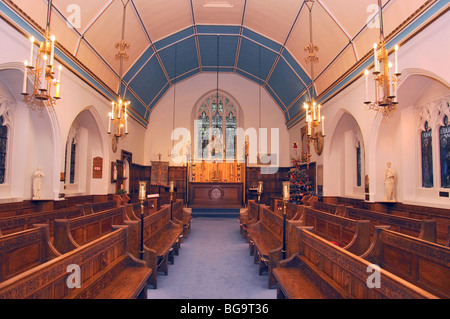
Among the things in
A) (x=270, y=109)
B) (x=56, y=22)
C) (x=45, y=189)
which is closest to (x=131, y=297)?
(x=45, y=189)

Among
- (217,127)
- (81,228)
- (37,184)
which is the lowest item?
(81,228)

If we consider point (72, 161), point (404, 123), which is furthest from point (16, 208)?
point (404, 123)

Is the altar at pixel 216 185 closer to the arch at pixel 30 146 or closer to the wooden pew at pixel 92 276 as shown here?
the arch at pixel 30 146

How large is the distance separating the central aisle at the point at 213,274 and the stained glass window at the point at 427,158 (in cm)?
480

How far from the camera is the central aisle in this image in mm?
4414

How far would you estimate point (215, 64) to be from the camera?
53.4ft

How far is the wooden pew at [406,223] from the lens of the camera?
13.4ft

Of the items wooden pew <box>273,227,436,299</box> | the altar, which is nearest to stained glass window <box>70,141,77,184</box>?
the altar

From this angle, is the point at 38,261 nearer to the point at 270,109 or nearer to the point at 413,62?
the point at 413,62

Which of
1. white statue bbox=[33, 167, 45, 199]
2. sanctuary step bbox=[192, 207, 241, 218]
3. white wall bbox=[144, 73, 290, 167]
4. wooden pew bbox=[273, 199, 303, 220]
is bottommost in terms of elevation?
sanctuary step bbox=[192, 207, 241, 218]

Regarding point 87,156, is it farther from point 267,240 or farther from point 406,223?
point 406,223

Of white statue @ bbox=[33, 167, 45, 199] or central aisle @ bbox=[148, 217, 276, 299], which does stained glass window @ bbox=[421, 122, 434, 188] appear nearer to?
central aisle @ bbox=[148, 217, 276, 299]

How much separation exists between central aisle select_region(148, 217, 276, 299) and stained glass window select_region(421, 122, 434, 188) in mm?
4804

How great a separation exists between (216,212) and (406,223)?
32.9 ft
